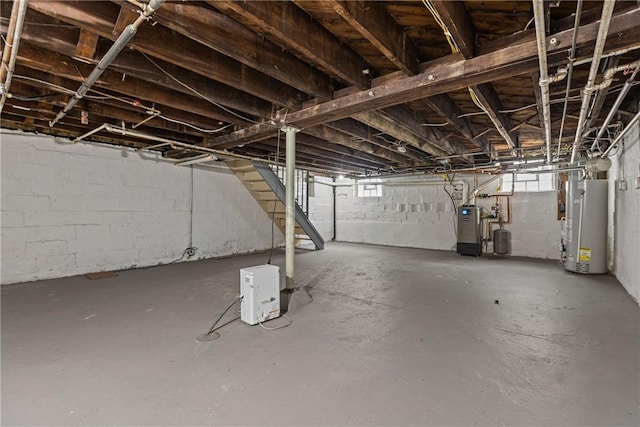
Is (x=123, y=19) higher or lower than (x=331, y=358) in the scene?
higher

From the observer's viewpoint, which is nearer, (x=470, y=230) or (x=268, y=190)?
(x=268, y=190)

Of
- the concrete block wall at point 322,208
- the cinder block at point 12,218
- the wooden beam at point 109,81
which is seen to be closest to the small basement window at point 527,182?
the concrete block wall at point 322,208

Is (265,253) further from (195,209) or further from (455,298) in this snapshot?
(455,298)

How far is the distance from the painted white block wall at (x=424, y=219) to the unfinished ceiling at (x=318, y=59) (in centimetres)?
271

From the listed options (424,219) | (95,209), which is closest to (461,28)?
(95,209)

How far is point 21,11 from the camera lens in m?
1.33

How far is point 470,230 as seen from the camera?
602 cm

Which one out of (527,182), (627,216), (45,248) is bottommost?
(45,248)

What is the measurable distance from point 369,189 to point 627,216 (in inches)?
210

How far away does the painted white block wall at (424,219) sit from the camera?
568cm

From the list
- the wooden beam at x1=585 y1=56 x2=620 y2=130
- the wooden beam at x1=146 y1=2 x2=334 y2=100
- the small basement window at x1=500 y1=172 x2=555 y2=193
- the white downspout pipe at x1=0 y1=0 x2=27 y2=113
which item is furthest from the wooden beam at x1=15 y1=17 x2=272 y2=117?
the small basement window at x1=500 y1=172 x2=555 y2=193

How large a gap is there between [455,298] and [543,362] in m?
1.33

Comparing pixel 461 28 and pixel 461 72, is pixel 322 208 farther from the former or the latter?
pixel 461 28

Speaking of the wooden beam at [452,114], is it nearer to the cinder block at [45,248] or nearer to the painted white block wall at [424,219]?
the painted white block wall at [424,219]
